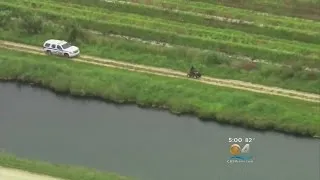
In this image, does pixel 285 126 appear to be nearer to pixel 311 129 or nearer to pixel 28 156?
pixel 311 129

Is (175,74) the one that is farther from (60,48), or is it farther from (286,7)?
(286,7)

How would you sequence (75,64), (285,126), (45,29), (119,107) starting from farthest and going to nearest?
(45,29)
(75,64)
(119,107)
(285,126)

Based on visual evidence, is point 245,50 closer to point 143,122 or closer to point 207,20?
point 207,20

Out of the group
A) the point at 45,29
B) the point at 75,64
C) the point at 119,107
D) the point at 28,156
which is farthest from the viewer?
the point at 45,29

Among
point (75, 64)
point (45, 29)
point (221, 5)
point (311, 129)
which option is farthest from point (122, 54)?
point (311, 129)

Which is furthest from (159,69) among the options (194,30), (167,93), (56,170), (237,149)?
(56,170)

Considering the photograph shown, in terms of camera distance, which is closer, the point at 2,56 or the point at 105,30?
the point at 2,56

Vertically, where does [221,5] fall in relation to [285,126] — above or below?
above

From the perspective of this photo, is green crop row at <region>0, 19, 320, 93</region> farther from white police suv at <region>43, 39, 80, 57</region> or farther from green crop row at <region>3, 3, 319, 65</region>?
green crop row at <region>3, 3, 319, 65</region>
